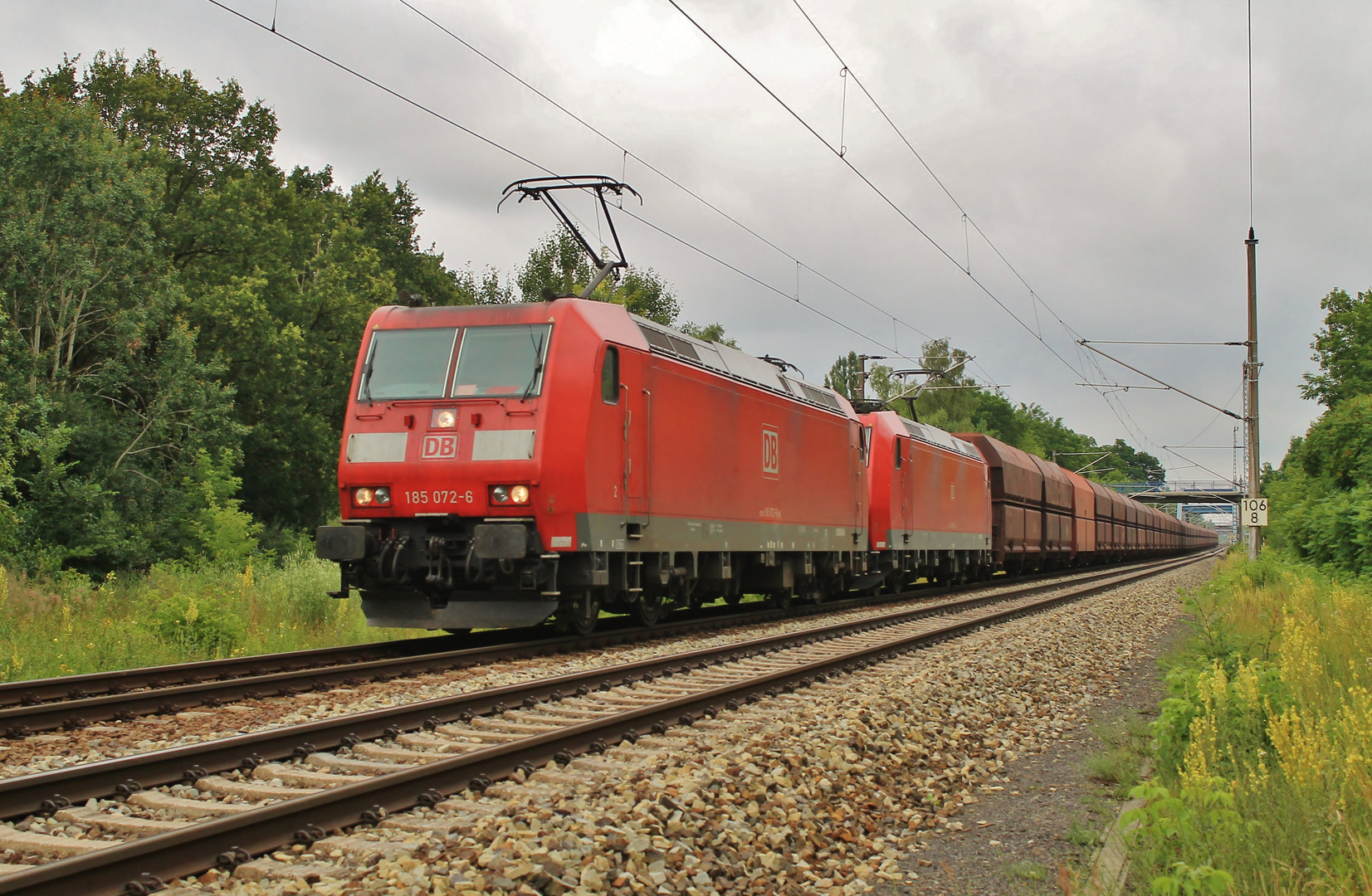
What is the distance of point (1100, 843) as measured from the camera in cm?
535

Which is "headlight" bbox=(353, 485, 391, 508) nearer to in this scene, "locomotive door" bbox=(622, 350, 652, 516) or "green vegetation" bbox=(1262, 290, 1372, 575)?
"locomotive door" bbox=(622, 350, 652, 516)

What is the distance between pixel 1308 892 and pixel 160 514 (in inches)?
1038

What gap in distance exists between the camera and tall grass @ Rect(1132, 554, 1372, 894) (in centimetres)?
392

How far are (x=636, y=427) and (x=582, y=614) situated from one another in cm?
221

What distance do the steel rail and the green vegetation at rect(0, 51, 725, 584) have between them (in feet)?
15.7

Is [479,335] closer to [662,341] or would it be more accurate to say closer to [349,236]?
[662,341]

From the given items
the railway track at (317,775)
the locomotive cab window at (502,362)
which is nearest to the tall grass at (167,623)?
the locomotive cab window at (502,362)

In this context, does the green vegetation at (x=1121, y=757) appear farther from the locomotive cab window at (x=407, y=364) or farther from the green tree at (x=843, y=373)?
the green tree at (x=843, y=373)

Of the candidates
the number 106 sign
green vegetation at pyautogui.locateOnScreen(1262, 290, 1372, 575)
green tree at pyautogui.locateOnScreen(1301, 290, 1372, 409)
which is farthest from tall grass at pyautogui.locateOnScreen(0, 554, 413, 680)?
green tree at pyautogui.locateOnScreen(1301, 290, 1372, 409)

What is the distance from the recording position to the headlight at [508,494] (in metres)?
10.8

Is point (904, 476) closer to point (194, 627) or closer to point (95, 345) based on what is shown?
point (194, 627)

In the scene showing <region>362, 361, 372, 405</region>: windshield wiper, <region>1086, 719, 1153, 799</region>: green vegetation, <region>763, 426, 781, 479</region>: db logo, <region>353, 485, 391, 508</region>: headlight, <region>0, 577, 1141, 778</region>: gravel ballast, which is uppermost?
<region>362, 361, 372, 405</region>: windshield wiper

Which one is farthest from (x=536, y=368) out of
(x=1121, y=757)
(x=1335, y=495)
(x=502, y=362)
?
(x=1335, y=495)

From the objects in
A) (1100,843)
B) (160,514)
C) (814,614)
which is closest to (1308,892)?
(1100,843)
